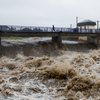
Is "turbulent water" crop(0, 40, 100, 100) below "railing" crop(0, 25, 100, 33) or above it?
below

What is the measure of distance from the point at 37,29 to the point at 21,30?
2879 millimetres

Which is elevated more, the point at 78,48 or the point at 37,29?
the point at 37,29

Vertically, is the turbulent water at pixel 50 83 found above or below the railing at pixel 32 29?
below

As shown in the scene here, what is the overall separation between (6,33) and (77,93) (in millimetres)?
25664

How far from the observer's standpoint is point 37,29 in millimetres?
39562

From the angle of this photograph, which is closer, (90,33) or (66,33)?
(66,33)

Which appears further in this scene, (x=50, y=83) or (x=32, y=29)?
(x=32, y=29)

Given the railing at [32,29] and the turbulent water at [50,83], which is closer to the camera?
the turbulent water at [50,83]

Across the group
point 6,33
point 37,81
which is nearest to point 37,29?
point 6,33

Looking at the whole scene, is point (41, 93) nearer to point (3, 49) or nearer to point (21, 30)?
point (3, 49)

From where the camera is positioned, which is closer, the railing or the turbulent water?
the turbulent water

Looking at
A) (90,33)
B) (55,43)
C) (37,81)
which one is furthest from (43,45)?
(37,81)

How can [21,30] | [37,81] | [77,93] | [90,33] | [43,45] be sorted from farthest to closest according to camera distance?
[90,33] < [43,45] < [21,30] < [37,81] < [77,93]

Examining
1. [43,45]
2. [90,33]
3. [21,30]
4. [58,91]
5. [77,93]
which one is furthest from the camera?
[90,33]
